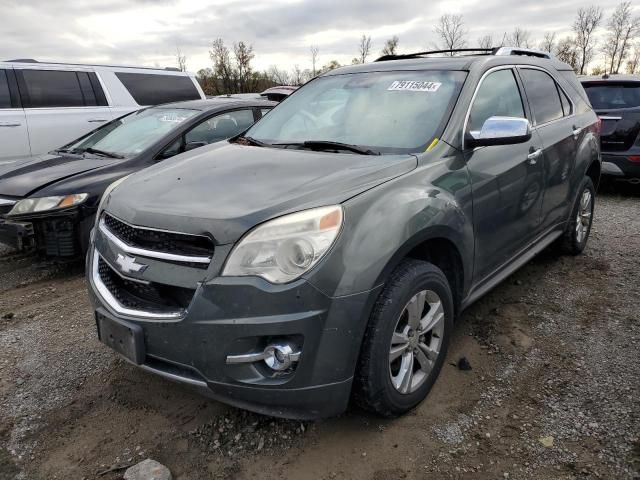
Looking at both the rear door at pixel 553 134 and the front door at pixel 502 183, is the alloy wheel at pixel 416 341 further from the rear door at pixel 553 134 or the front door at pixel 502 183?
the rear door at pixel 553 134

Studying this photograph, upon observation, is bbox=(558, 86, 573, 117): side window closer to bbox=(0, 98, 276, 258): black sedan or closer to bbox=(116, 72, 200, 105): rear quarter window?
bbox=(0, 98, 276, 258): black sedan

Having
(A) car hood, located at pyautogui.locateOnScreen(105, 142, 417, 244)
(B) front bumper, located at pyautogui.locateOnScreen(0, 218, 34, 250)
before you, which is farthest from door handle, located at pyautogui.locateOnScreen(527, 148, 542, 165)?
(B) front bumper, located at pyautogui.locateOnScreen(0, 218, 34, 250)

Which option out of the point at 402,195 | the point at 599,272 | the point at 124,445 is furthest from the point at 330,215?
the point at 599,272

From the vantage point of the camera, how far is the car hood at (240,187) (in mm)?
2119

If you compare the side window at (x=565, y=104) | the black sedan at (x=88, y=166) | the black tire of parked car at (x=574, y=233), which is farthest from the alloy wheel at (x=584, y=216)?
the black sedan at (x=88, y=166)

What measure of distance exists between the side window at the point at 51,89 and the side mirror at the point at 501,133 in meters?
6.26

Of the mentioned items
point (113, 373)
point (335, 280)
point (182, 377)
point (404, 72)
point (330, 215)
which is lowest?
point (113, 373)

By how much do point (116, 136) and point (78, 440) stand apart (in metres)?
3.67

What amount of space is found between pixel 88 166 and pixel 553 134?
3888 millimetres

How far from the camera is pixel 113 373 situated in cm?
297

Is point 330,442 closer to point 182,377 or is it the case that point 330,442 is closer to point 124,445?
point 182,377

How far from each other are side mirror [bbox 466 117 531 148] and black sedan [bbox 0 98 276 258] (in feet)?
→ 10.0

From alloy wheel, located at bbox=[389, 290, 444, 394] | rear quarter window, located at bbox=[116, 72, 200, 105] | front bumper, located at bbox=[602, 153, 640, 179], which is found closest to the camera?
alloy wheel, located at bbox=[389, 290, 444, 394]

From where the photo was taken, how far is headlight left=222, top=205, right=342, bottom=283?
2006 millimetres
